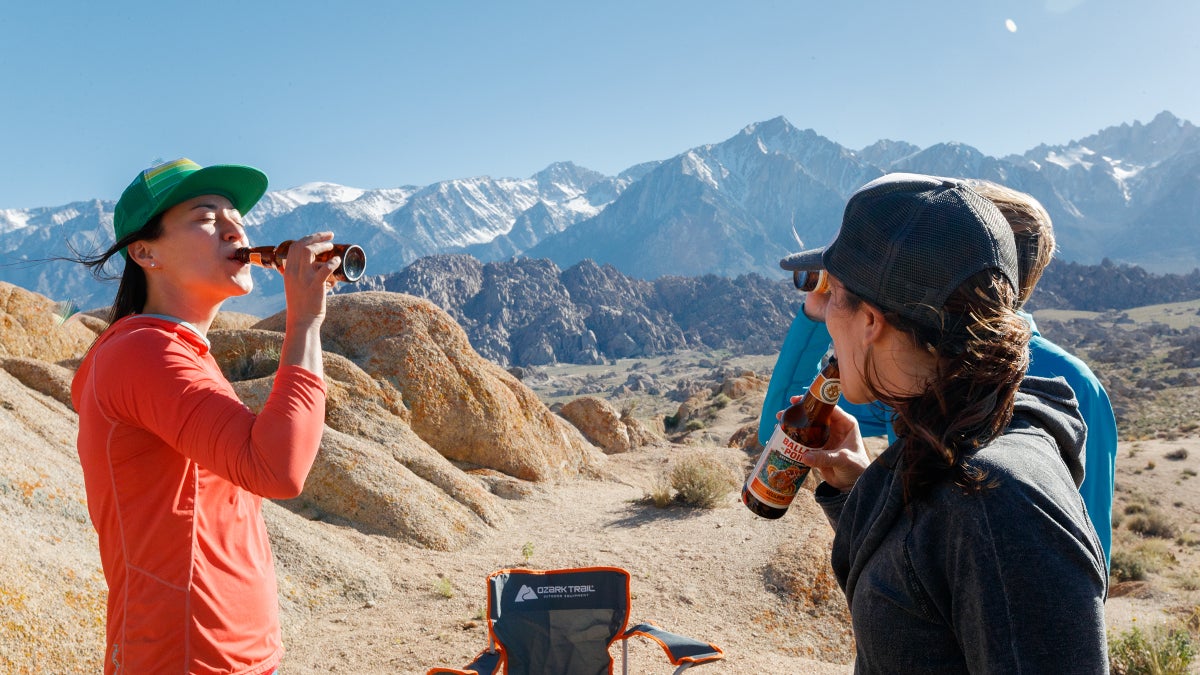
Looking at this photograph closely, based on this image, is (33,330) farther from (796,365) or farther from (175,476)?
(796,365)

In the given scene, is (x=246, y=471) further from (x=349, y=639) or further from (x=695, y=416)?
(x=695, y=416)

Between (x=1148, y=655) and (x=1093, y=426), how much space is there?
15.2ft

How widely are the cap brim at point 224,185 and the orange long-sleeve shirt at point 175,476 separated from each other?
0.37 metres

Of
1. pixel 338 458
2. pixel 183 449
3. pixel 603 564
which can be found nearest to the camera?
pixel 183 449

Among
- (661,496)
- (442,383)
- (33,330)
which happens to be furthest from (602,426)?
(33,330)

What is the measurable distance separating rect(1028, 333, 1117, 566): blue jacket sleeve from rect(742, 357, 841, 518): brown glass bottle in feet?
1.90

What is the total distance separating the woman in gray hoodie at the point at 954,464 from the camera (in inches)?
42.0

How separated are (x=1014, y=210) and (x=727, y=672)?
3.77 m

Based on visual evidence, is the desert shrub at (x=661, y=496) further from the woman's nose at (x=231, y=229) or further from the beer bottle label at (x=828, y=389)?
the woman's nose at (x=231, y=229)

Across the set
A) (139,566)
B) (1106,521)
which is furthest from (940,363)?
(139,566)

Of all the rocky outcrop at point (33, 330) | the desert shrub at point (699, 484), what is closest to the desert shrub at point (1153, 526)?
the desert shrub at point (699, 484)

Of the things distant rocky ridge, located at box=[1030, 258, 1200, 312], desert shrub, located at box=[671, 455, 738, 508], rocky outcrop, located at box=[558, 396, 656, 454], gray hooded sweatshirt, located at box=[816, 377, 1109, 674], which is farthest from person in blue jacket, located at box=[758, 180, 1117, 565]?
distant rocky ridge, located at box=[1030, 258, 1200, 312]

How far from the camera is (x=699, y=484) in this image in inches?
348

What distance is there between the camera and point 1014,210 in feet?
5.54
